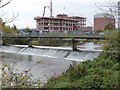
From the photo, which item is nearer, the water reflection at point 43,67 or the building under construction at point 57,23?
the water reflection at point 43,67

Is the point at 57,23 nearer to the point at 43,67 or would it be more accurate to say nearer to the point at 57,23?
the point at 57,23

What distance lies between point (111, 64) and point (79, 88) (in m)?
3.04

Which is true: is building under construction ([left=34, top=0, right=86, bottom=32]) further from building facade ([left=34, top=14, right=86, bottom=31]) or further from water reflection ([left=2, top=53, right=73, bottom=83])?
water reflection ([left=2, top=53, right=73, bottom=83])

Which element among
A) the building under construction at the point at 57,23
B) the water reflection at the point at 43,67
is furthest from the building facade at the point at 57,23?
the water reflection at the point at 43,67

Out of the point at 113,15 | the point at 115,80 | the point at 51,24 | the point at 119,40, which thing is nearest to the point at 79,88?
the point at 115,80

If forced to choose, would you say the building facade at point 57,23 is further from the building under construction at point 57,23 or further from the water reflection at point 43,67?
the water reflection at point 43,67

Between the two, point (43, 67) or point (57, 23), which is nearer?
point (43, 67)

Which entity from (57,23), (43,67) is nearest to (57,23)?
(57,23)

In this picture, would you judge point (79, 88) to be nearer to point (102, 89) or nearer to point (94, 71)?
point (102, 89)

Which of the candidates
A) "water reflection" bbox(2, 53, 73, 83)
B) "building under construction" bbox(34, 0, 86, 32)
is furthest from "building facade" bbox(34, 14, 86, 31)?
"water reflection" bbox(2, 53, 73, 83)

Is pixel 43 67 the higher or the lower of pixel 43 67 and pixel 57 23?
the lower

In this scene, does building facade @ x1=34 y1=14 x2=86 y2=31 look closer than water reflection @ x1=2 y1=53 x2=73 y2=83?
No

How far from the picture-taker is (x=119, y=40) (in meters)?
9.99

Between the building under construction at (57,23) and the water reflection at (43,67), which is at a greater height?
the building under construction at (57,23)
